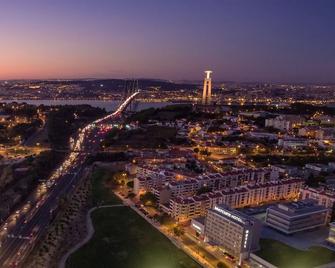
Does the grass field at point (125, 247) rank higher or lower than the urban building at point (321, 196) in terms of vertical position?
lower

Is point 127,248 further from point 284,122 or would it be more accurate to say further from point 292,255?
point 284,122

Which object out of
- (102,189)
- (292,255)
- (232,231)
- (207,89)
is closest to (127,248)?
(232,231)

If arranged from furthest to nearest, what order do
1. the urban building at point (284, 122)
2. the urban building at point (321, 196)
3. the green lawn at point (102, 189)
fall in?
the urban building at point (284, 122) < the green lawn at point (102, 189) < the urban building at point (321, 196)

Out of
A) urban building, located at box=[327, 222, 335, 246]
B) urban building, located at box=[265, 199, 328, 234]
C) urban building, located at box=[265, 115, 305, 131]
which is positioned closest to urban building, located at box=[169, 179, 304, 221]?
urban building, located at box=[265, 199, 328, 234]

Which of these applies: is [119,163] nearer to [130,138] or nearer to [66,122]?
[130,138]

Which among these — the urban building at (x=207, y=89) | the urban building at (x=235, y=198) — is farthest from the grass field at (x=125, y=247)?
the urban building at (x=207, y=89)

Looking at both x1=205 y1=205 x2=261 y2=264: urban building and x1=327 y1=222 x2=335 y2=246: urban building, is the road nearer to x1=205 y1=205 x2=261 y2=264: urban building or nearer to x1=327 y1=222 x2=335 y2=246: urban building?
x1=205 y1=205 x2=261 y2=264: urban building

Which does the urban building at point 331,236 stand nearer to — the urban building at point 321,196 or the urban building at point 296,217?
the urban building at point 296,217
